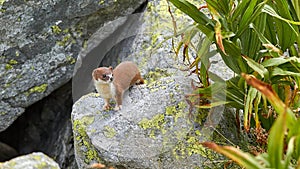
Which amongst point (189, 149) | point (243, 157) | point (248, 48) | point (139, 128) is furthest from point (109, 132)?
point (243, 157)

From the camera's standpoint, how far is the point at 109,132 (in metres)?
3.49

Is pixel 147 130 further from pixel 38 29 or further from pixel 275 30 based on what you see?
pixel 38 29

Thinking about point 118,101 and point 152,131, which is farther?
point 118,101

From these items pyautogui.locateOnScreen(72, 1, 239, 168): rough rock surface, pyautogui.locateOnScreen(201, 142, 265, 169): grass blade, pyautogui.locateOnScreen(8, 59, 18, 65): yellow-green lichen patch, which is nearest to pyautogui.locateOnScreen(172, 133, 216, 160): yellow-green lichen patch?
pyautogui.locateOnScreen(72, 1, 239, 168): rough rock surface

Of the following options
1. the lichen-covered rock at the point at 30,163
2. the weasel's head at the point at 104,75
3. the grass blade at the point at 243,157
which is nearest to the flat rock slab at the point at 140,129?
the weasel's head at the point at 104,75

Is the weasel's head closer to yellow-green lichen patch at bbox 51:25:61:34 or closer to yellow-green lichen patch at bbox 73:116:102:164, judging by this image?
yellow-green lichen patch at bbox 73:116:102:164

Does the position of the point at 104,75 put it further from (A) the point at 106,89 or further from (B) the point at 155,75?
(B) the point at 155,75

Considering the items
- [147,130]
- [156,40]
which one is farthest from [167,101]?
[156,40]

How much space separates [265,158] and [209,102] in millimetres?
1459

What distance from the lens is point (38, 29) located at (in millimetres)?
4434

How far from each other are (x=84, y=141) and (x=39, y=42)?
1214mm

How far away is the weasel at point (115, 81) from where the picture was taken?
3.51m

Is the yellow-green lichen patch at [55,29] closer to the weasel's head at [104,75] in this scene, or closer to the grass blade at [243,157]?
the weasel's head at [104,75]

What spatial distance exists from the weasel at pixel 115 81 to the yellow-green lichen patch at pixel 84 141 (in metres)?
0.16
